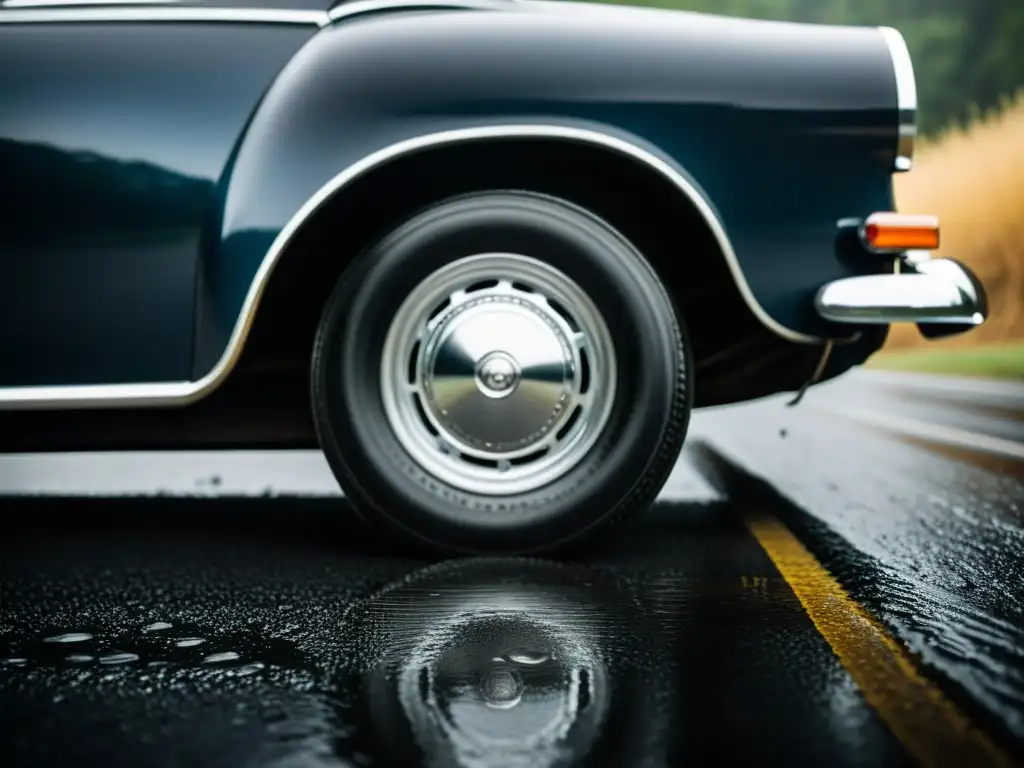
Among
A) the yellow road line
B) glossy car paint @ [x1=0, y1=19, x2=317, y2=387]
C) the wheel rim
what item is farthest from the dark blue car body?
the yellow road line

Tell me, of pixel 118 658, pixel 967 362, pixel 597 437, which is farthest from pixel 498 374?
pixel 967 362

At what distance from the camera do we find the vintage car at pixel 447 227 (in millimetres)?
2992

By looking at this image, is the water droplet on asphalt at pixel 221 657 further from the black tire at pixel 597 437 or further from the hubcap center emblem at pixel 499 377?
the hubcap center emblem at pixel 499 377

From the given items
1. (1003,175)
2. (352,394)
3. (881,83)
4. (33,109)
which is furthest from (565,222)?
(1003,175)

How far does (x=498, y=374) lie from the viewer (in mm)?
3053

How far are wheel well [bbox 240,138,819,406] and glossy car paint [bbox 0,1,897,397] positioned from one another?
135mm

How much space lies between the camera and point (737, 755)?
1.79m

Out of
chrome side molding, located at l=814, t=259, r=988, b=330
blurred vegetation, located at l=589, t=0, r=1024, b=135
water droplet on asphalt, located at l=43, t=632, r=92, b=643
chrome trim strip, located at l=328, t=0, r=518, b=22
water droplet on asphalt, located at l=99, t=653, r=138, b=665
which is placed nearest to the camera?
water droplet on asphalt, located at l=99, t=653, r=138, b=665

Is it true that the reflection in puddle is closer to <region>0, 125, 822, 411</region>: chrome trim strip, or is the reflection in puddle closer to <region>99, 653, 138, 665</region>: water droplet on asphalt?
<region>99, 653, 138, 665</region>: water droplet on asphalt

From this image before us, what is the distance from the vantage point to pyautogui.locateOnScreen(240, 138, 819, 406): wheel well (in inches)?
123

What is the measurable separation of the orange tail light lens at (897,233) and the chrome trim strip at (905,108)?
144 mm

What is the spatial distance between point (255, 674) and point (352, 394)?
1004 mm

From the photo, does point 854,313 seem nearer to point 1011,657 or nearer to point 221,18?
point 1011,657

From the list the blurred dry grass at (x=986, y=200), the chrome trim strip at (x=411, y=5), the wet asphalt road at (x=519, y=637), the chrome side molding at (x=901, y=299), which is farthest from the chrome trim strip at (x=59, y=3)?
the blurred dry grass at (x=986, y=200)
